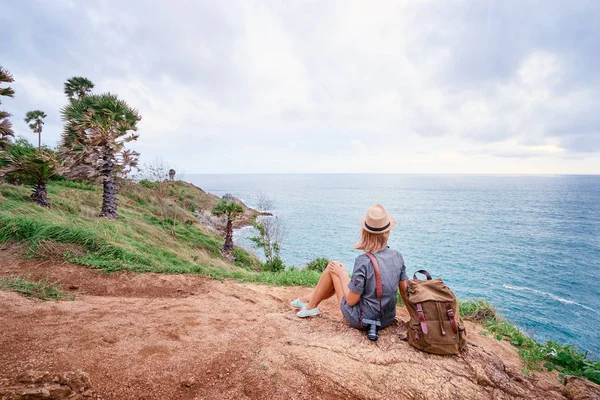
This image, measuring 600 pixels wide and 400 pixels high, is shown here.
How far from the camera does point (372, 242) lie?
319 cm

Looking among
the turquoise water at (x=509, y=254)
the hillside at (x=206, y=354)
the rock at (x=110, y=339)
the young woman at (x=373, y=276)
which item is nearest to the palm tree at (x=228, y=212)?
the turquoise water at (x=509, y=254)

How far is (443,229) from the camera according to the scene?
1688 inches

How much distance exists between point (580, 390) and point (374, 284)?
213cm

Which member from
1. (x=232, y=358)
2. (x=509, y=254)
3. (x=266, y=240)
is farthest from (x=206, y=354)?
(x=509, y=254)

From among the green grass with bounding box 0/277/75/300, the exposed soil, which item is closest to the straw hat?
the exposed soil

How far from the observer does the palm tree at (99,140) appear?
11617mm

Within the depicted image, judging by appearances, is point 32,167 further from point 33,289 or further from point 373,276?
point 373,276

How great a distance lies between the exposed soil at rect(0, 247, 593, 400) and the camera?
2.47 m

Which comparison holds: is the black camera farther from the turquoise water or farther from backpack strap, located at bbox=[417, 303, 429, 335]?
the turquoise water

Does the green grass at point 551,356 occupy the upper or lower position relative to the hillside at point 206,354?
lower

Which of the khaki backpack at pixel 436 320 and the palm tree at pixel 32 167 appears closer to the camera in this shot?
the khaki backpack at pixel 436 320

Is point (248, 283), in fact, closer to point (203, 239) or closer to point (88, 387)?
point (88, 387)

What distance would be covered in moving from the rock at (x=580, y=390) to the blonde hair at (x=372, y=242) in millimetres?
2176

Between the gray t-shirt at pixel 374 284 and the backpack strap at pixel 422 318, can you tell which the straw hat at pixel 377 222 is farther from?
the backpack strap at pixel 422 318
